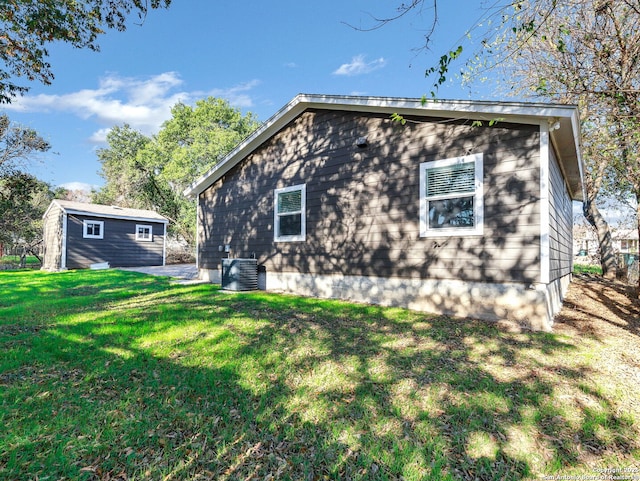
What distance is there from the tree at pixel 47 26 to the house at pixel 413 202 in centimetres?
373

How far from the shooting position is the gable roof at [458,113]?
16.3ft

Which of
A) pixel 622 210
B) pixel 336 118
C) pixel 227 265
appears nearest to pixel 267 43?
pixel 336 118

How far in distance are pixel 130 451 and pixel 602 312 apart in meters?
7.90

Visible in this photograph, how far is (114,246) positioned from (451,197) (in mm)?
18171

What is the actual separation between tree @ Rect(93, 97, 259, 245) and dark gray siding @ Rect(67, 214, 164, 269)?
17.2 feet

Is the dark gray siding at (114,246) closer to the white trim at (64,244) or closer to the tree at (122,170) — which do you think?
the white trim at (64,244)

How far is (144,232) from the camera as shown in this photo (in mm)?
19031

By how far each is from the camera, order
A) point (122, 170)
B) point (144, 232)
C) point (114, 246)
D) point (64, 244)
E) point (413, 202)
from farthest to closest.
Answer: point (122, 170)
point (144, 232)
point (114, 246)
point (64, 244)
point (413, 202)

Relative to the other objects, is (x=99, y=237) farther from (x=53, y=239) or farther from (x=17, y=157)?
(x=17, y=157)

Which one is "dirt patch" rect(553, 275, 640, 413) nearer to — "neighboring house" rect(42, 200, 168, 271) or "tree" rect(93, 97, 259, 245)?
"neighboring house" rect(42, 200, 168, 271)

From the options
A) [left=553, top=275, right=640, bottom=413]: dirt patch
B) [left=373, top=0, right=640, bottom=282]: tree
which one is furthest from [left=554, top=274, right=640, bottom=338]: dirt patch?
[left=373, top=0, right=640, bottom=282]: tree

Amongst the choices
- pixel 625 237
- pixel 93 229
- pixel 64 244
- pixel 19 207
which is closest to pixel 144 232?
pixel 93 229

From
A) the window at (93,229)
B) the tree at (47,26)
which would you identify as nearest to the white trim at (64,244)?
the window at (93,229)

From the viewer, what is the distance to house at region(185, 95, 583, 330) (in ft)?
16.9
